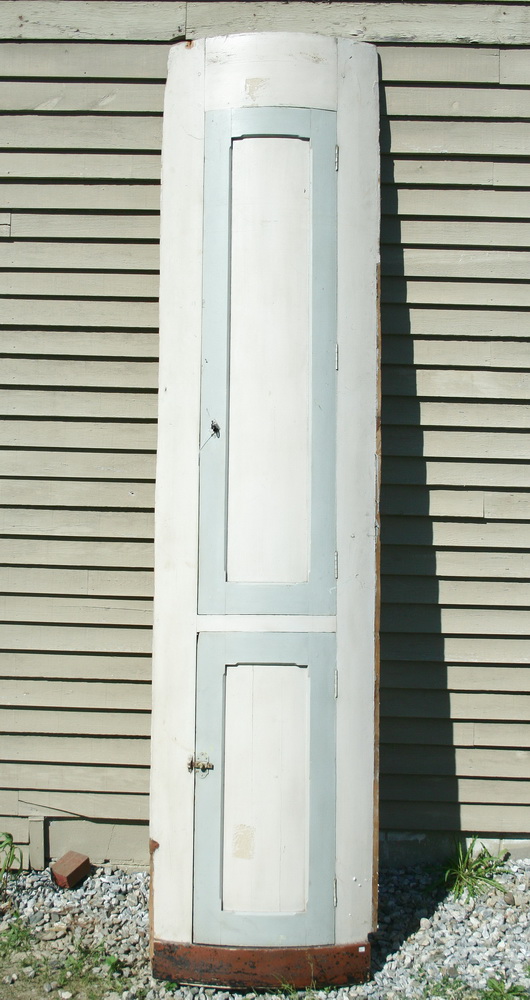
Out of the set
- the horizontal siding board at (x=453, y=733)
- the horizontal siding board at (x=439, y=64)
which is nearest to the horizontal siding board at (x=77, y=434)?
the horizontal siding board at (x=453, y=733)

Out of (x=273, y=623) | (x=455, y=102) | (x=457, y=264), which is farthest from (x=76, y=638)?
(x=455, y=102)

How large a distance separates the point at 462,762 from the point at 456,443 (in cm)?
146

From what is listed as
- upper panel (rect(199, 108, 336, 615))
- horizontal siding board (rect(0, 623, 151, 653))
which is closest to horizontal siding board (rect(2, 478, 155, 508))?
horizontal siding board (rect(0, 623, 151, 653))

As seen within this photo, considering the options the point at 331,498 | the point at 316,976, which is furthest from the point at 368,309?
the point at 316,976

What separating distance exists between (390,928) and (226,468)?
198 cm

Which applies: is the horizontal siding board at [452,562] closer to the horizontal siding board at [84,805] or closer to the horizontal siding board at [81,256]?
the horizontal siding board at [84,805]

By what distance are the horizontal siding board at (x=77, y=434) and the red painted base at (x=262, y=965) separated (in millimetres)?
1996

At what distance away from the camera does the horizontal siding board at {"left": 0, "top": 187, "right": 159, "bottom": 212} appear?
352 cm

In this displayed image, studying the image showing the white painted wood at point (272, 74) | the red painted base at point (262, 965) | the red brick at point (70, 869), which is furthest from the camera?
the red brick at point (70, 869)

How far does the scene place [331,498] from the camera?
281 cm

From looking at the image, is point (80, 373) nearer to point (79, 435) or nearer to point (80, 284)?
point (79, 435)

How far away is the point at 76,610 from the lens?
11.7ft

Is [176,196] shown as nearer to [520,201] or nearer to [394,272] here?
[394,272]

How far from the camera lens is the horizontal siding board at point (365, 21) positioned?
349 centimetres
